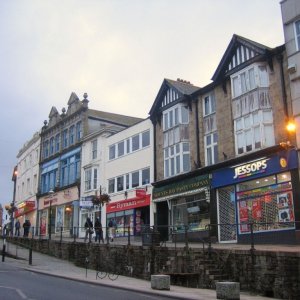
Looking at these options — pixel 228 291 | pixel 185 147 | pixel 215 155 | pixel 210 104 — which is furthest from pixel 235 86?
pixel 228 291

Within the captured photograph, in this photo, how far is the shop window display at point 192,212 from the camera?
28.3 meters

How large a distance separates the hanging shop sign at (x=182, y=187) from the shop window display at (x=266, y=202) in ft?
9.30

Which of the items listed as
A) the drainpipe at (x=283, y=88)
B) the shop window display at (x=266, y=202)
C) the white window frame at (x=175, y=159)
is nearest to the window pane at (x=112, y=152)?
the white window frame at (x=175, y=159)

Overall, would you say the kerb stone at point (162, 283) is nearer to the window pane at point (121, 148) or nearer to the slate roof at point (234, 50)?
the slate roof at point (234, 50)

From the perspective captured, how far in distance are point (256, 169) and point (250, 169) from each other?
464 millimetres

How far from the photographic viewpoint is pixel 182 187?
2986 cm

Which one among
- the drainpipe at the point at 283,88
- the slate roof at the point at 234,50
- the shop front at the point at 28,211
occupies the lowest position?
the shop front at the point at 28,211

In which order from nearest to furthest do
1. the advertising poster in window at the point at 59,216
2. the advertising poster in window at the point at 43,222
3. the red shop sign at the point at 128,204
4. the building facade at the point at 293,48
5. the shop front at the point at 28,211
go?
the building facade at the point at 293,48
the red shop sign at the point at 128,204
the advertising poster in window at the point at 59,216
the advertising poster in window at the point at 43,222
the shop front at the point at 28,211

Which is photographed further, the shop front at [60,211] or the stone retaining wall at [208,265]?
the shop front at [60,211]

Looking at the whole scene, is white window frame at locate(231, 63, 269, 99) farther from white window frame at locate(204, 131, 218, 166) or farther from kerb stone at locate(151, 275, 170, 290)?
kerb stone at locate(151, 275, 170, 290)

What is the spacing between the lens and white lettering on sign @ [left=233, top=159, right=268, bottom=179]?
2406 cm

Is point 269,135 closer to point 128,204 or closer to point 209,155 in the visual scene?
point 209,155

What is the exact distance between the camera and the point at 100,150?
40.3 meters

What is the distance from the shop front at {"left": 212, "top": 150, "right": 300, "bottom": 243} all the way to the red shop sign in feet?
25.4
